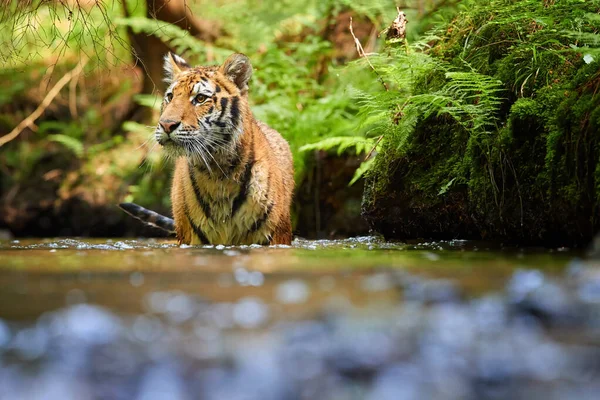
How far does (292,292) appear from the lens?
2344 mm

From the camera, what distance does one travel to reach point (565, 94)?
397cm

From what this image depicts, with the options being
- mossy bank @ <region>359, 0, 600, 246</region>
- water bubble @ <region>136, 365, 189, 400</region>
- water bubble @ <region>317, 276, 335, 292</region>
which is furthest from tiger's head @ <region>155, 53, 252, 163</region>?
water bubble @ <region>136, 365, 189, 400</region>

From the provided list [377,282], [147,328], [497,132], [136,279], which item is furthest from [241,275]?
[497,132]

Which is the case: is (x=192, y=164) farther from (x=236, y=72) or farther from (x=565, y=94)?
(x=565, y=94)

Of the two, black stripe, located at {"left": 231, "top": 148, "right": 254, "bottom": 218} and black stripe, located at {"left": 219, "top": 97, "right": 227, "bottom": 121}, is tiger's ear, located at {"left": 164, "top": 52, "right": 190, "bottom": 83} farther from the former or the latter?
black stripe, located at {"left": 231, "top": 148, "right": 254, "bottom": 218}

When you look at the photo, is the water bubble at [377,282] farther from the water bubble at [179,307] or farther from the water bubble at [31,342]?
the water bubble at [31,342]

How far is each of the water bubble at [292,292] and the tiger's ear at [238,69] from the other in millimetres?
3722

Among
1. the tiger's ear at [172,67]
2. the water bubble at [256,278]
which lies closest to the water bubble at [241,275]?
the water bubble at [256,278]

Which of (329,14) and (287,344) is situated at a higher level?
(329,14)

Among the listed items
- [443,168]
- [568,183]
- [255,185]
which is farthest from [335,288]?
[255,185]

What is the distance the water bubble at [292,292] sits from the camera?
221 cm

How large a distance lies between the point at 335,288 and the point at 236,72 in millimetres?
3960

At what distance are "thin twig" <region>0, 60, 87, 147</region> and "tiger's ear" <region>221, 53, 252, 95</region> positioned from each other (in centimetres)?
669

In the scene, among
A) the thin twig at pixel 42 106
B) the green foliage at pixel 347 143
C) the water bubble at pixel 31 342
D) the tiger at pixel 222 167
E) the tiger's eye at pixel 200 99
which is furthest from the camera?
the thin twig at pixel 42 106
